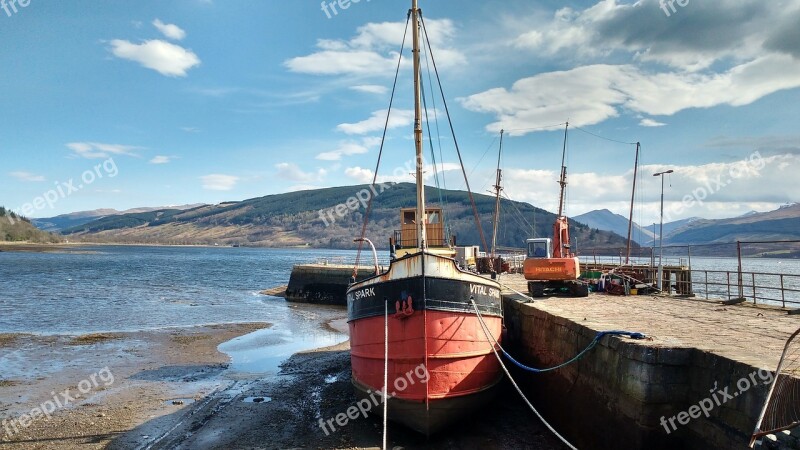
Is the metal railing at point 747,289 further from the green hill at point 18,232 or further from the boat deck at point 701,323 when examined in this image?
the green hill at point 18,232

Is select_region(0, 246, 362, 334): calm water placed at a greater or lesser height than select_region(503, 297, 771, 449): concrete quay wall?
lesser

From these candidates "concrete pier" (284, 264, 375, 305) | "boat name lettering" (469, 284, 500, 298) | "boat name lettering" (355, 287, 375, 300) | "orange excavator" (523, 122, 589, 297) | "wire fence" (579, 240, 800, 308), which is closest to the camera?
"boat name lettering" (469, 284, 500, 298)

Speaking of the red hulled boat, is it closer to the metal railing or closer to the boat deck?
the boat deck

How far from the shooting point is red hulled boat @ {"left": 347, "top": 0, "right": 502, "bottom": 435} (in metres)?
10.9

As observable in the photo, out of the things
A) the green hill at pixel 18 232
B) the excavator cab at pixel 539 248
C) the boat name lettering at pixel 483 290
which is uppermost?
the green hill at pixel 18 232

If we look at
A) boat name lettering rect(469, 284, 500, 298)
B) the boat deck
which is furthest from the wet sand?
the boat deck

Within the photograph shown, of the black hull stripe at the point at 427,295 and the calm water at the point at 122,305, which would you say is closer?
the black hull stripe at the point at 427,295

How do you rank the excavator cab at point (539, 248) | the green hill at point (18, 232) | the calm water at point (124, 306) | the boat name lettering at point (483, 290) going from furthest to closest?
1. the green hill at point (18, 232)
2. the calm water at point (124, 306)
3. the excavator cab at point (539, 248)
4. the boat name lettering at point (483, 290)

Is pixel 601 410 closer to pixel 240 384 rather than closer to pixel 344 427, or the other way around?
pixel 344 427

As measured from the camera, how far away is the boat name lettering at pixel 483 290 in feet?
38.9

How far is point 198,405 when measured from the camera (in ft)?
44.9

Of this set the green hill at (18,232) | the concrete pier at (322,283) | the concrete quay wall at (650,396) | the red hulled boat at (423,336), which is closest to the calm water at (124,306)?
the concrete pier at (322,283)

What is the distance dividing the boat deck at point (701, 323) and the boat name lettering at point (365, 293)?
462 cm

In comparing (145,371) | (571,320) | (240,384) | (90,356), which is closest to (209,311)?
(90,356)
